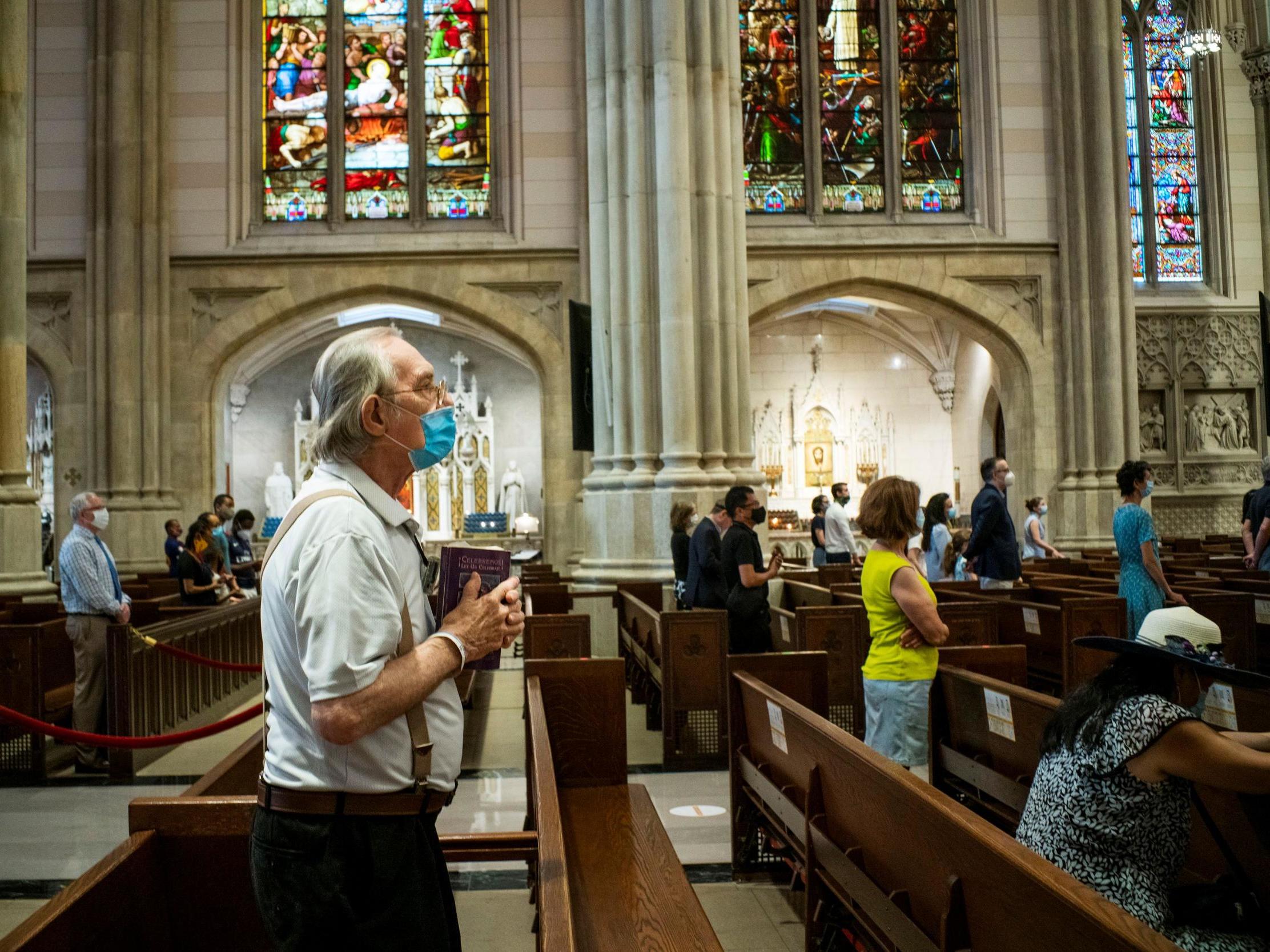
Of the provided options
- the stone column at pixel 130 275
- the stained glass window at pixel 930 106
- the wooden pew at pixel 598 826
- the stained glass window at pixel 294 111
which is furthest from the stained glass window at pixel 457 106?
the wooden pew at pixel 598 826

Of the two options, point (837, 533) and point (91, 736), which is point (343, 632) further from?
point (837, 533)

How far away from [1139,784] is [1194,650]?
387mm

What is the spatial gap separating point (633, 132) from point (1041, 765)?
8.99m

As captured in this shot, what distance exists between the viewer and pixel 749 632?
646 cm

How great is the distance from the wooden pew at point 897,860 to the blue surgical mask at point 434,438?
1208mm

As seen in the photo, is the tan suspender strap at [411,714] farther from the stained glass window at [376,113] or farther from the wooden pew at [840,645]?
the stained glass window at [376,113]

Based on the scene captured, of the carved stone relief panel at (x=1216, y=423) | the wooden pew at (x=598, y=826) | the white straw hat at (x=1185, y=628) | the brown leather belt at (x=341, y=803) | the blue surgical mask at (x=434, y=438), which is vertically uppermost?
the carved stone relief panel at (x=1216, y=423)

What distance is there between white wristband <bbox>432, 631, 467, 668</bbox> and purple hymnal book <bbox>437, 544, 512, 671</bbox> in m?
0.11

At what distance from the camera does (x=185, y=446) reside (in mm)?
14570

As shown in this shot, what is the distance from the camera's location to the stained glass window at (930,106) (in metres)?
15.6

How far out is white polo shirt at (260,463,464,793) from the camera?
1.75m

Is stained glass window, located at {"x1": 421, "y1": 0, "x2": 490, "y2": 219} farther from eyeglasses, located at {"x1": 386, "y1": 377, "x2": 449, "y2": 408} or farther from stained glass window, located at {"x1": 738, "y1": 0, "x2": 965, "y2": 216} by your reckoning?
eyeglasses, located at {"x1": 386, "y1": 377, "x2": 449, "y2": 408}

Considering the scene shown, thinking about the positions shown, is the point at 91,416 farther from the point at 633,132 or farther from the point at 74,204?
the point at 633,132

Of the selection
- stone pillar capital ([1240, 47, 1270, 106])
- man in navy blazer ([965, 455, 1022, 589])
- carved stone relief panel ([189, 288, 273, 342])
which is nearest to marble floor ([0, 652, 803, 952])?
man in navy blazer ([965, 455, 1022, 589])
